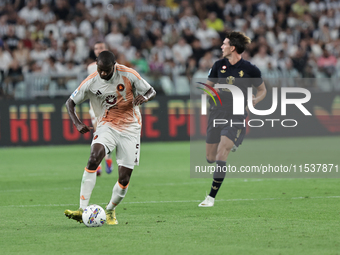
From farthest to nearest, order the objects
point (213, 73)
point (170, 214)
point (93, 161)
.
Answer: point (213, 73), point (170, 214), point (93, 161)

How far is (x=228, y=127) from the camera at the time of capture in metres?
8.59

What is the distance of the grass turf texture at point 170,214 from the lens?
221 inches

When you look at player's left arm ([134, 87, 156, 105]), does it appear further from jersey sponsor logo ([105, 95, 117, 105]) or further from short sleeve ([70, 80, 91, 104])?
short sleeve ([70, 80, 91, 104])

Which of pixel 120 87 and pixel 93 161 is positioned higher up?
pixel 120 87

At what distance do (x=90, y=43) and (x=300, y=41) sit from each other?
860 centimetres

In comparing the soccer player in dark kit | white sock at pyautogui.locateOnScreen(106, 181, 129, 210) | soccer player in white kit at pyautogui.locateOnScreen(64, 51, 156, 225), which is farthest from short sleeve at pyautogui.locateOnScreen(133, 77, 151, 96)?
the soccer player in dark kit

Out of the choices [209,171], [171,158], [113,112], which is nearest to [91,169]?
[113,112]

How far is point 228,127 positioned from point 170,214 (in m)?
1.68

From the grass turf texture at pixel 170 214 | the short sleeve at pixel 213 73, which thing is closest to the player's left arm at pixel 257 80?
the short sleeve at pixel 213 73

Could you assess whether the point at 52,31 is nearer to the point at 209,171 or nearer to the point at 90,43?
the point at 90,43

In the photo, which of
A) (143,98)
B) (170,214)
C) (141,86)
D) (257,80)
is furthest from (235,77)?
(170,214)

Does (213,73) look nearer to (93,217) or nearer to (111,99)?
(111,99)

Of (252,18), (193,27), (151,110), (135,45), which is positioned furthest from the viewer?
(252,18)

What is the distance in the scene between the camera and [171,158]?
51.2 ft
